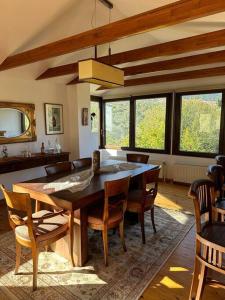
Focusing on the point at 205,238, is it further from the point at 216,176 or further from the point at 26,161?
the point at 26,161

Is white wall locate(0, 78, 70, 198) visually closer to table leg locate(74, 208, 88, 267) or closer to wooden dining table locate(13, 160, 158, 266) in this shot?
wooden dining table locate(13, 160, 158, 266)

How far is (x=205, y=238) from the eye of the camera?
1.66 meters

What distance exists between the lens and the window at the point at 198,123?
478cm

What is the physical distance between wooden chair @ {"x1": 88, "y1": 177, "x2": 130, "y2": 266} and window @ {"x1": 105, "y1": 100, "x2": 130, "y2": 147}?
12.8 ft

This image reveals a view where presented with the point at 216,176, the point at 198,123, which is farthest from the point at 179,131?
the point at 216,176

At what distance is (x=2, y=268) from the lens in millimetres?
2199

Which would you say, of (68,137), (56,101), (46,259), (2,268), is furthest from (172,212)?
(56,101)

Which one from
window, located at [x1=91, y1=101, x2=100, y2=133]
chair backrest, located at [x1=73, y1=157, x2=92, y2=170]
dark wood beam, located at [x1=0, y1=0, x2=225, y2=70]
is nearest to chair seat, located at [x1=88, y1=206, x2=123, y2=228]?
chair backrest, located at [x1=73, y1=157, x2=92, y2=170]

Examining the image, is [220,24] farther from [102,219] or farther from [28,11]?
[102,219]

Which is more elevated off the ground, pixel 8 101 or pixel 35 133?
pixel 8 101

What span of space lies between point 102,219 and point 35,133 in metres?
2.98

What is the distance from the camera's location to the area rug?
1.90 metres

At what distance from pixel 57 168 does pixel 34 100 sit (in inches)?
82.9

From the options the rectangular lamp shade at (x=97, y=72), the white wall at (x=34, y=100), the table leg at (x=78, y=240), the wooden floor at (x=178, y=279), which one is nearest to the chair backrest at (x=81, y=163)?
the table leg at (x=78, y=240)
